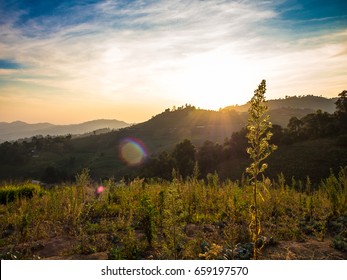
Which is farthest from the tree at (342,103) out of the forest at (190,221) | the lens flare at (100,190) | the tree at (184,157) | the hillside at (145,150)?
the lens flare at (100,190)

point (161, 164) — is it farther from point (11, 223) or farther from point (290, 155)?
point (11, 223)

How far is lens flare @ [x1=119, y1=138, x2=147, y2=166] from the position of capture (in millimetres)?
113312

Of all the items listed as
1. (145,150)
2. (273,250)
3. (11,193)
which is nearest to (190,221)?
(273,250)

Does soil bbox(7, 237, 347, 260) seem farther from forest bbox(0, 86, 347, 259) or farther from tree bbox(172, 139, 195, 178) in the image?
tree bbox(172, 139, 195, 178)

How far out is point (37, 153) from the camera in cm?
11506

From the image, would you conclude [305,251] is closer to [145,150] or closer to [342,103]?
[342,103]

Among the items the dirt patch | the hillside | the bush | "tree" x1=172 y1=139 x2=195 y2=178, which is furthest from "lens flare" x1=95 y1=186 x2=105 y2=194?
"tree" x1=172 y1=139 x2=195 y2=178

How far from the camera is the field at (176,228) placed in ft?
16.9

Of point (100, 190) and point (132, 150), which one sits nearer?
point (100, 190)

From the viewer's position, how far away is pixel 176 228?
5555 millimetres

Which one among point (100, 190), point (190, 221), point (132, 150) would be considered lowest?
point (132, 150)

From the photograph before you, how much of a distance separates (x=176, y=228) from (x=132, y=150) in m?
128

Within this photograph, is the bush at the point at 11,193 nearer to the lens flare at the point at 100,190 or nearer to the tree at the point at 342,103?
the lens flare at the point at 100,190
